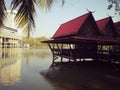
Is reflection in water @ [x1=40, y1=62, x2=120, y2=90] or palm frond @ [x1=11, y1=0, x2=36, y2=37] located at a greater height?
palm frond @ [x1=11, y1=0, x2=36, y2=37]

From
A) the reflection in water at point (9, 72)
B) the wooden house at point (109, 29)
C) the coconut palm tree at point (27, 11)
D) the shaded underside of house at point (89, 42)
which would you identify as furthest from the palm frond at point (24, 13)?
the wooden house at point (109, 29)

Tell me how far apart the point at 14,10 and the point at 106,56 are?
14079 millimetres

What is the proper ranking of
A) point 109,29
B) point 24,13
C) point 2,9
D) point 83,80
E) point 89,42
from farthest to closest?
1. point 109,29
2. point 89,42
3. point 83,80
4. point 24,13
5. point 2,9

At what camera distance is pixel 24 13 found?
5211 mm

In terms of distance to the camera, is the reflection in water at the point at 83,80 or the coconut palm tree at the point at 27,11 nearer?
Answer: the coconut palm tree at the point at 27,11

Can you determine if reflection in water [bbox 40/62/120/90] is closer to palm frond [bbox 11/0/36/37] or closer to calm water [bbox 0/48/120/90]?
calm water [bbox 0/48/120/90]

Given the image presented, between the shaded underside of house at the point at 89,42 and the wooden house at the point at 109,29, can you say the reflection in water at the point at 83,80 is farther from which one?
the wooden house at the point at 109,29

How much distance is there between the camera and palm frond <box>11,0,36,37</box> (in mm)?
5168

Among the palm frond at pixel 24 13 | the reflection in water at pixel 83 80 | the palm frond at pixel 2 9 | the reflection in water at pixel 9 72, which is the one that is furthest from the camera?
Result: the reflection in water at pixel 9 72

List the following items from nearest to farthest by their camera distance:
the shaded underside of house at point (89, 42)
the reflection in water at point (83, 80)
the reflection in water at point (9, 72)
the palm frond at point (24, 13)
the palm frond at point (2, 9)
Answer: the palm frond at point (2, 9)
the palm frond at point (24, 13)
the reflection in water at point (83, 80)
the reflection in water at point (9, 72)
the shaded underside of house at point (89, 42)

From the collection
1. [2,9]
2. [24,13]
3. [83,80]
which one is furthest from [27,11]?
[83,80]

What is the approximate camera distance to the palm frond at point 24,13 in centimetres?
517

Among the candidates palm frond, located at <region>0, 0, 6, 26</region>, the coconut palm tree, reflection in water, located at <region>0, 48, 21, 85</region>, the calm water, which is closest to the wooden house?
the calm water

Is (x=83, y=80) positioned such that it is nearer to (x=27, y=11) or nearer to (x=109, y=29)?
(x=27, y=11)
